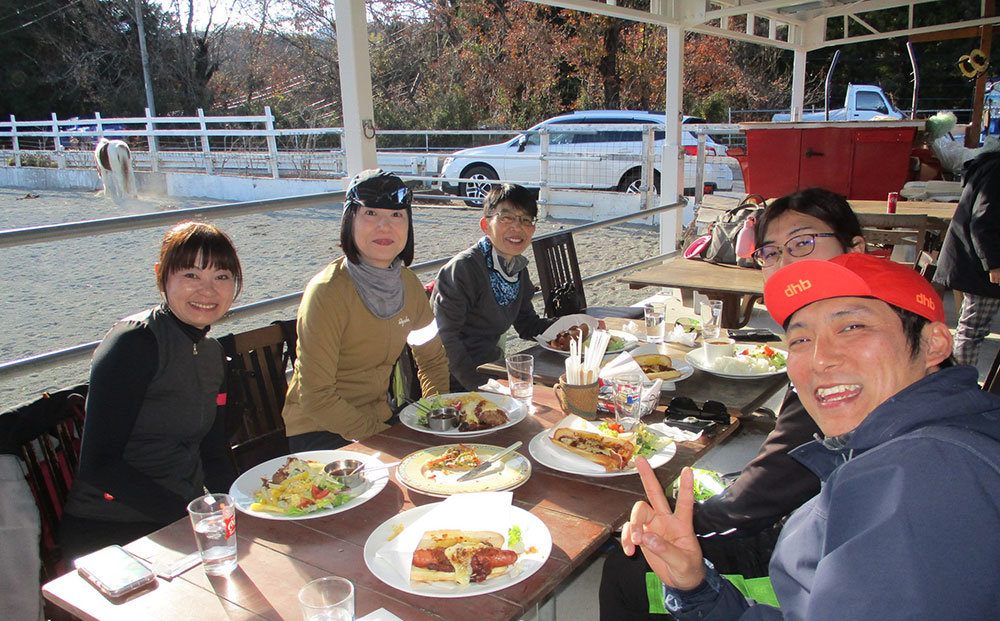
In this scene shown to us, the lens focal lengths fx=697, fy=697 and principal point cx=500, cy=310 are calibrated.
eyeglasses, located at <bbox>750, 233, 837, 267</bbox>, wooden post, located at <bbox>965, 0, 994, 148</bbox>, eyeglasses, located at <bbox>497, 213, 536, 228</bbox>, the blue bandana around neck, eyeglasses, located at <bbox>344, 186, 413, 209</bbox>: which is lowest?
the blue bandana around neck

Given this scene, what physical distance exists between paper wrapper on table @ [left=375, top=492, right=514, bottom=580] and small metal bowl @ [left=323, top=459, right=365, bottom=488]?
234 millimetres

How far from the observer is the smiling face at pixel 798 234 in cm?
215

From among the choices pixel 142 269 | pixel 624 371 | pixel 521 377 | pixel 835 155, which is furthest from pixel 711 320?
pixel 142 269

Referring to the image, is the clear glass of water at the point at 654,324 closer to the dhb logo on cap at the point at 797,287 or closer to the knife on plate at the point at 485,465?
the knife on plate at the point at 485,465

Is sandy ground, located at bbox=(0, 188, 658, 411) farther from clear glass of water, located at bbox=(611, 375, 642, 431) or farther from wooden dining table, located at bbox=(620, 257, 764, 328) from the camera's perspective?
clear glass of water, located at bbox=(611, 375, 642, 431)

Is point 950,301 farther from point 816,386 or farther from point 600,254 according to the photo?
point 816,386

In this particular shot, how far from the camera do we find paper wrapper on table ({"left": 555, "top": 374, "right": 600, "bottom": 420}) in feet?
6.73

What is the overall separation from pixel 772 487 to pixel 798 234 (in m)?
0.89

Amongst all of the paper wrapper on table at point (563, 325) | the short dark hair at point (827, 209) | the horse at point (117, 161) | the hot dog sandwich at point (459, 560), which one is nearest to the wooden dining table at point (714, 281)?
the paper wrapper on table at point (563, 325)

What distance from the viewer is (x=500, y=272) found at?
3162 mm

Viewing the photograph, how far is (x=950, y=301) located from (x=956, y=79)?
22872 mm

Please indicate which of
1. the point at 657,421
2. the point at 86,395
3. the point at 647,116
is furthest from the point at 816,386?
the point at 647,116

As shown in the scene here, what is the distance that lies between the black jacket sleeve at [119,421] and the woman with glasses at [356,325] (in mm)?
480

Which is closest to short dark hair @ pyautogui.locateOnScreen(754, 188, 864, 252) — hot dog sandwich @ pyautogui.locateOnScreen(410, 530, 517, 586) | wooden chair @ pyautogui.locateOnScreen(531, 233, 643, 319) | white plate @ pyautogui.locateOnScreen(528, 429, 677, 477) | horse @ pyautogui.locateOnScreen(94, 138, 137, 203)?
white plate @ pyautogui.locateOnScreen(528, 429, 677, 477)
